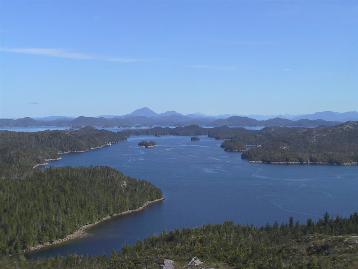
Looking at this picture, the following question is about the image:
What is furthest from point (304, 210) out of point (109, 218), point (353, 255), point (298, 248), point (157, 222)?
point (353, 255)

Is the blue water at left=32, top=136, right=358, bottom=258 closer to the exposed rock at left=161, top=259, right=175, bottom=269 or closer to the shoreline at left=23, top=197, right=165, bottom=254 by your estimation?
the shoreline at left=23, top=197, right=165, bottom=254

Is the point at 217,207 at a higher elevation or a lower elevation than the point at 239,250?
lower

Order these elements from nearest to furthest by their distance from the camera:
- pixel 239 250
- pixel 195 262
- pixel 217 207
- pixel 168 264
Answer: pixel 168 264, pixel 195 262, pixel 239 250, pixel 217 207

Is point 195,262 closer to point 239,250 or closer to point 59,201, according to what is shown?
point 239,250

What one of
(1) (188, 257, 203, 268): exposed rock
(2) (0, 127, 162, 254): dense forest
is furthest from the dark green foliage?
(1) (188, 257, 203, 268): exposed rock

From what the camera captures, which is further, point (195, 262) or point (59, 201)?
point (59, 201)

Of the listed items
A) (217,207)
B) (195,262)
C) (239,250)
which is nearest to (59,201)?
(217,207)

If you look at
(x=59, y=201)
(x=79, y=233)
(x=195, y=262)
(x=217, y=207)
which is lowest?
(x=79, y=233)
